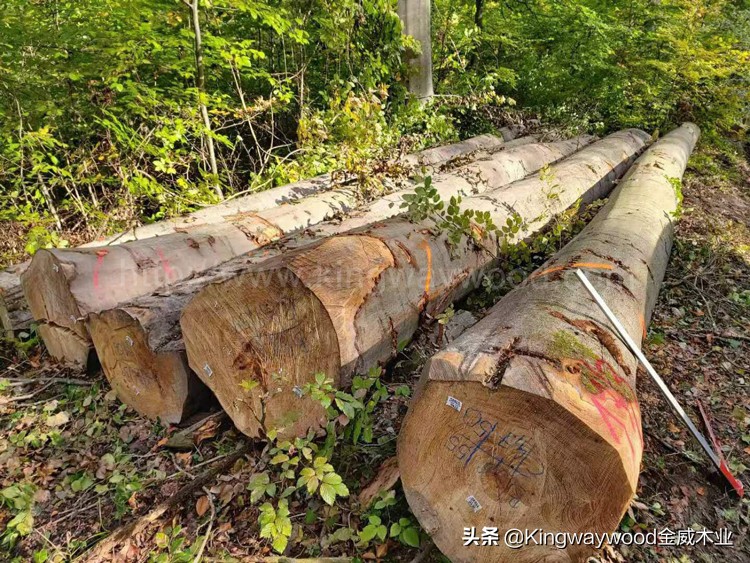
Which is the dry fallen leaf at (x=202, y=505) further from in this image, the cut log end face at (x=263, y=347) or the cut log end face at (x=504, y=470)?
the cut log end face at (x=504, y=470)

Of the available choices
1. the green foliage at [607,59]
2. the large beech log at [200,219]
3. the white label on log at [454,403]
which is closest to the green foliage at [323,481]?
the white label on log at [454,403]

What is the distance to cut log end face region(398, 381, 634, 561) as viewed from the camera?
1.47m

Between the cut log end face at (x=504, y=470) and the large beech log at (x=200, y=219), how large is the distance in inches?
93.1

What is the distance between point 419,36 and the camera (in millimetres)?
7070

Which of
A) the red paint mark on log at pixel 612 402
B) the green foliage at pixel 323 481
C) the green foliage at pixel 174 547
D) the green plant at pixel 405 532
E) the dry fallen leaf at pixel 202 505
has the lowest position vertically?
the dry fallen leaf at pixel 202 505

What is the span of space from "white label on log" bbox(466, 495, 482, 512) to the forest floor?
12.4 inches

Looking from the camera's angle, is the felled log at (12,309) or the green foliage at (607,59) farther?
the green foliage at (607,59)

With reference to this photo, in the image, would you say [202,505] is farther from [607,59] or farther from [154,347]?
[607,59]

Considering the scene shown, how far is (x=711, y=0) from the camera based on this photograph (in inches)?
398

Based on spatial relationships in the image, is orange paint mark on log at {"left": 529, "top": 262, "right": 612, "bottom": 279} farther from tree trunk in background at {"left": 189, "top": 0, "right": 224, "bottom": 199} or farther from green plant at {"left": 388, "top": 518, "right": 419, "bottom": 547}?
tree trunk in background at {"left": 189, "top": 0, "right": 224, "bottom": 199}

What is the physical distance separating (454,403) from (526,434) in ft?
0.86

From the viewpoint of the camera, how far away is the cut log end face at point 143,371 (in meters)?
2.40

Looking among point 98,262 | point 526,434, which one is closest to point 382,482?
point 526,434

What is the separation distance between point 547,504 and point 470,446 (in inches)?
12.4
